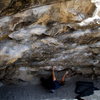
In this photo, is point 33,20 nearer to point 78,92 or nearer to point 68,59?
point 68,59

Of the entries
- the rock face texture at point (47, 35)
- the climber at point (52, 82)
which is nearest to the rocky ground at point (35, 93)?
the climber at point (52, 82)

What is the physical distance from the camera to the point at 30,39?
6699 millimetres

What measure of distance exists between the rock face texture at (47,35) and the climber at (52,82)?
49 cm

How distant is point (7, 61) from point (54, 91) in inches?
116

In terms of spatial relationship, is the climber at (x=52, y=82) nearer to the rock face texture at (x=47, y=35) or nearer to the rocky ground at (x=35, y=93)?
the rocky ground at (x=35, y=93)

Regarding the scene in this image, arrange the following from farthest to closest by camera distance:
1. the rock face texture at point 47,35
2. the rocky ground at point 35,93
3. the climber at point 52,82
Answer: the climber at point 52,82 → the rocky ground at point 35,93 → the rock face texture at point 47,35

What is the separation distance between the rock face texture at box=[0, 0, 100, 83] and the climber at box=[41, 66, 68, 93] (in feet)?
1.60

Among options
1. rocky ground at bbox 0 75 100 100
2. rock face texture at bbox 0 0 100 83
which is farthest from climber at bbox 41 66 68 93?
rock face texture at bbox 0 0 100 83

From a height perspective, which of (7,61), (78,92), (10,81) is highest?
(7,61)

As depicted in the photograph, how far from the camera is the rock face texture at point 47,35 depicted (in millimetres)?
5637

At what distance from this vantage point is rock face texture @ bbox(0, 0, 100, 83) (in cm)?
564

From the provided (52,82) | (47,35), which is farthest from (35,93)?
(47,35)

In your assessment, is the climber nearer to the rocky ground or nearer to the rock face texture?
the rocky ground

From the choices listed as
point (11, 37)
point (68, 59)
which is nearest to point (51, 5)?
point (11, 37)
